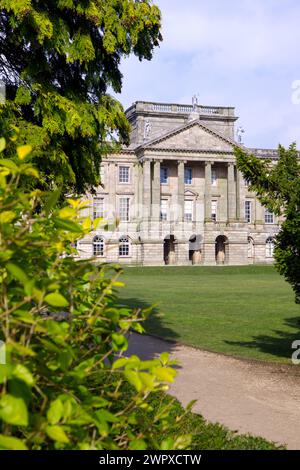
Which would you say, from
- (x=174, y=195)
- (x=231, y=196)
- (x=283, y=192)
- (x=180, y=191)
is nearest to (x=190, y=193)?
(x=180, y=191)

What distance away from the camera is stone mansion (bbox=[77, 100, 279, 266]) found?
59.1 meters

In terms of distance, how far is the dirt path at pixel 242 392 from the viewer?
21.1 feet

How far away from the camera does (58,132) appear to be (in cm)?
890

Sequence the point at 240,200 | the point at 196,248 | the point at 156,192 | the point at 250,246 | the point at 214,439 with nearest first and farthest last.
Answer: the point at 214,439 → the point at 156,192 → the point at 196,248 → the point at 240,200 → the point at 250,246

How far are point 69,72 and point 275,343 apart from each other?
801 centimetres

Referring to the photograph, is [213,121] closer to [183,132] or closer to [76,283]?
[183,132]

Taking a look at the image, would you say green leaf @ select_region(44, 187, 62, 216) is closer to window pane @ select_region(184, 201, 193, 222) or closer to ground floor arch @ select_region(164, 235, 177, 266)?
ground floor arch @ select_region(164, 235, 177, 266)

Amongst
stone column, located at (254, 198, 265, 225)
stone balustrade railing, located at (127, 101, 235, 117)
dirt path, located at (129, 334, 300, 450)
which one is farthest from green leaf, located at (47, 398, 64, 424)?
stone column, located at (254, 198, 265, 225)

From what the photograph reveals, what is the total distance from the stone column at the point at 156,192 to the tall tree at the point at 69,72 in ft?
159

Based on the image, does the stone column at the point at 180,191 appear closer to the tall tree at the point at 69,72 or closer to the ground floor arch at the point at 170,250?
the ground floor arch at the point at 170,250

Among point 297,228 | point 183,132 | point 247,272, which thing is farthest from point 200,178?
point 297,228

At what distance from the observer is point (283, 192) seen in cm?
962

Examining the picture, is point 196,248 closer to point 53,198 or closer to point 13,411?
point 53,198
